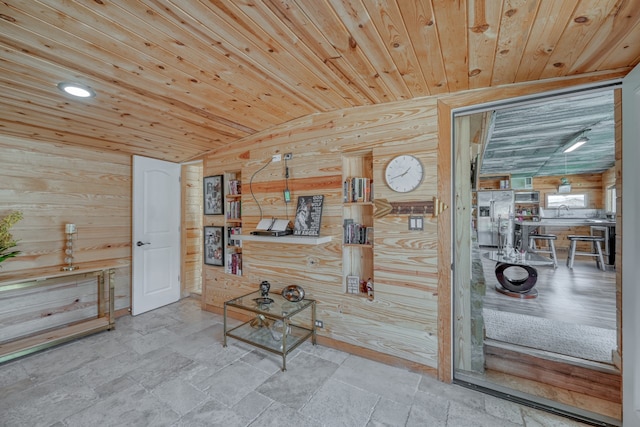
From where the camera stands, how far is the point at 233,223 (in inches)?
135

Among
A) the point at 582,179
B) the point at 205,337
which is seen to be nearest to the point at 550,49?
the point at 205,337

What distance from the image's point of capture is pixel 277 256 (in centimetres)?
290

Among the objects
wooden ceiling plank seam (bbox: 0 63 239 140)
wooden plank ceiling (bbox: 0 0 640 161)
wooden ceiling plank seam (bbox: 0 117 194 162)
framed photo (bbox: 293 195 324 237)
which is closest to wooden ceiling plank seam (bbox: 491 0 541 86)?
wooden plank ceiling (bbox: 0 0 640 161)

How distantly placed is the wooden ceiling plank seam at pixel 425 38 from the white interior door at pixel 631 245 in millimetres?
993

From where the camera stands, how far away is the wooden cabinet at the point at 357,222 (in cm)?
246

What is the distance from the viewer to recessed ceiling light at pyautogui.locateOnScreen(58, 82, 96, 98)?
70.3 inches

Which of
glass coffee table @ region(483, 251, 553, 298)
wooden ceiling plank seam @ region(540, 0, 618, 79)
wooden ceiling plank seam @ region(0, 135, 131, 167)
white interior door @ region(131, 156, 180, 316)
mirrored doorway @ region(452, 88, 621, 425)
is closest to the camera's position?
wooden ceiling plank seam @ region(540, 0, 618, 79)

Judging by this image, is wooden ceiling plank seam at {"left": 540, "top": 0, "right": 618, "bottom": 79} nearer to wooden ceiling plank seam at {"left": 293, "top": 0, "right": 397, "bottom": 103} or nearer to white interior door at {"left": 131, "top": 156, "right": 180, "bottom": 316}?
wooden ceiling plank seam at {"left": 293, "top": 0, "right": 397, "bottom": 103}

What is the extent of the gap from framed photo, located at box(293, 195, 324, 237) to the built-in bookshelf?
3.22 feet

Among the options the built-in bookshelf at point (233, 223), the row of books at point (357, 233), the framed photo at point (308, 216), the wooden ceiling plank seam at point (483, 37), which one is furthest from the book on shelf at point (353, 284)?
the wooden ceiling plank seam at point (483, 37)

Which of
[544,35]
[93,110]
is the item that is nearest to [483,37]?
[544,35]

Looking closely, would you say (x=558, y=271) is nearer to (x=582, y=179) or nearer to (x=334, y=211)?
(x=582, y=179)

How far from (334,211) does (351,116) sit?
0.90 metres

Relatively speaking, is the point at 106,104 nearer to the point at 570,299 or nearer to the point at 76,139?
the point at 76,139
